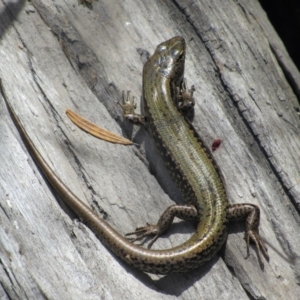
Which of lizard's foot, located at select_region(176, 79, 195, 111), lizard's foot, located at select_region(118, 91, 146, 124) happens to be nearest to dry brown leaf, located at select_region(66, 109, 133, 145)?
lizard's foot, located at select_region(118, 91, 146, 124)

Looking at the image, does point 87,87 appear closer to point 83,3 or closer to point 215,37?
point 83,3

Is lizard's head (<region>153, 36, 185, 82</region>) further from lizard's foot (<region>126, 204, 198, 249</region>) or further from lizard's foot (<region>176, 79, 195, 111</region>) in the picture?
lizard's foot (<region>126, 204, 198, 249</region>)

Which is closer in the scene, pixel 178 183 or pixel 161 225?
pixel 161 225

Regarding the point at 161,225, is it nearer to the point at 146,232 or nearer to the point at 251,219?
the point at 146,232

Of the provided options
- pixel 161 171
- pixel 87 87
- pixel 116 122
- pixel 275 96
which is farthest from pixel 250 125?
pixel 87 87

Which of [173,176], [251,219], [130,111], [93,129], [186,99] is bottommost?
[251,219]

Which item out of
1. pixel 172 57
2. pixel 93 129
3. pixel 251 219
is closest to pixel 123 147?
pixel 93 129

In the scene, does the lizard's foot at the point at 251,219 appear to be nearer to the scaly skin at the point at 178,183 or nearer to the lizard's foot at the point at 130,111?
the scaly skin at the point at 178,183
